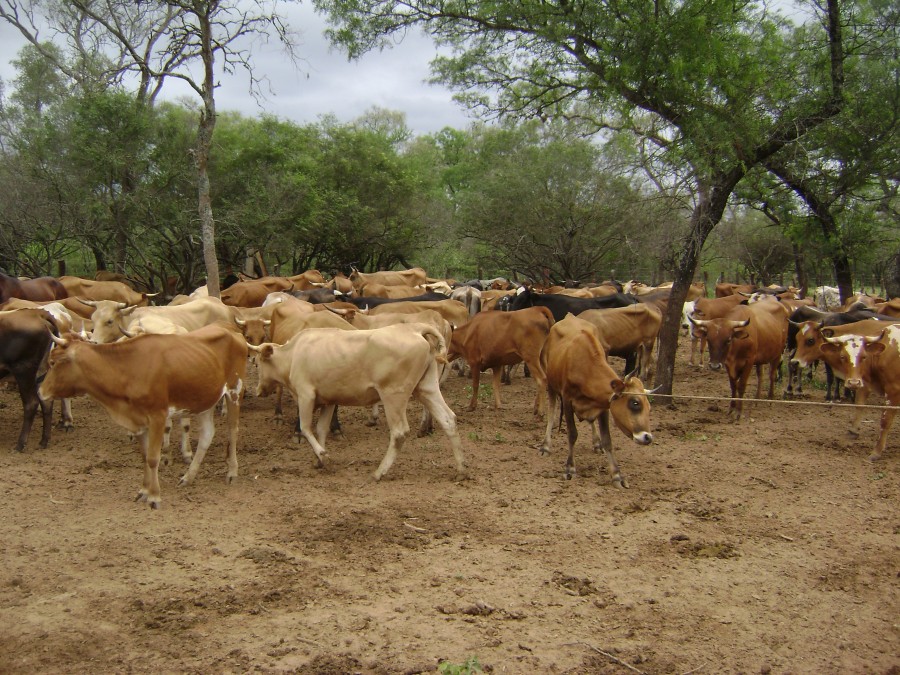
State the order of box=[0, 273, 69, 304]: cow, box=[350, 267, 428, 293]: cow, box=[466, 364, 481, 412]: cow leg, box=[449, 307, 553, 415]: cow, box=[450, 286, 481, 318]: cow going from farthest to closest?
Result: box=[350, 267, 428, 293]: cow < box=[450, 286, 481, 318]: cow < box=[0, 273, 69, 304]: cow < box=[466, 364, 481, 412]: cow leg < box=[449, 307, 553, 415]: cow

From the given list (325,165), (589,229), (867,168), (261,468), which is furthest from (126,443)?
(589,229)

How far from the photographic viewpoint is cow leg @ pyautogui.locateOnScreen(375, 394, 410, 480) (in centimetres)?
805

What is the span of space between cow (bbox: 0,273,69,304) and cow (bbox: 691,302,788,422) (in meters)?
13.0

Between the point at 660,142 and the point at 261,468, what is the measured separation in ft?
24.3

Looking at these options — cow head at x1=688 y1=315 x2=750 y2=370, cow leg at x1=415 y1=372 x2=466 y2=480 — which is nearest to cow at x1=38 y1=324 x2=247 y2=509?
cow leg at x1=415 y1=372 x2=466 y2=480

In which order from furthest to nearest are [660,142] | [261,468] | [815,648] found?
[660,142], [261,468], [815,648]

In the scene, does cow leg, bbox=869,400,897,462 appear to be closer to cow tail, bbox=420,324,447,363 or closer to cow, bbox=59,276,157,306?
cow tail, bbox=420,324,447,363

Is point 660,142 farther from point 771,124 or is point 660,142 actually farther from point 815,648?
point 815,648

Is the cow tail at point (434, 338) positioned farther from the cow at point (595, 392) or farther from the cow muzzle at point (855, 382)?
the cow muzzle at point (855, 382)

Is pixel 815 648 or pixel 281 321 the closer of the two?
pixel 815 648

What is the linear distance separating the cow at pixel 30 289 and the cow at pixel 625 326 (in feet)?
36.8

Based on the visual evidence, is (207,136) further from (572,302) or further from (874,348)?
(874,348)

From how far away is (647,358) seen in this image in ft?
47.8

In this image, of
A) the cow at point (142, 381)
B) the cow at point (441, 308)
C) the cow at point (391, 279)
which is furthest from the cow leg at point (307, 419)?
the cow at point (391, 279)
